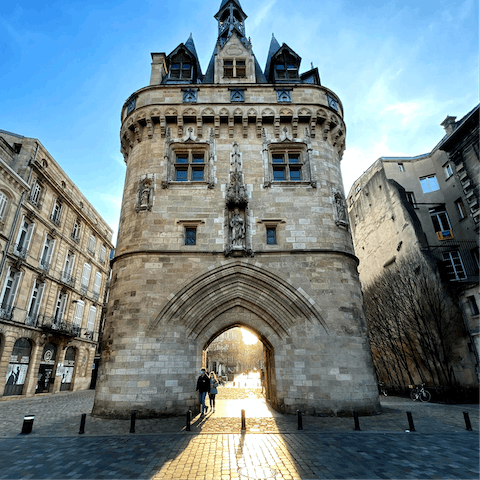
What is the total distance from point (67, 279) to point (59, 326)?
328 cm

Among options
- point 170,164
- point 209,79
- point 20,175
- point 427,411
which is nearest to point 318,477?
point 427,411

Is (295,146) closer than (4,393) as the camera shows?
Yes

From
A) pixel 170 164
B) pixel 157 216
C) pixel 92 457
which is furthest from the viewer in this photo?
pixel 170 164

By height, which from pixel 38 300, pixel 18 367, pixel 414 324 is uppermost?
pixel 38 300

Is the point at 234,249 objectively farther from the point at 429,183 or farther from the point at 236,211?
the point at 429,183

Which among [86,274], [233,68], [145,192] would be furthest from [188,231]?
[86,274]

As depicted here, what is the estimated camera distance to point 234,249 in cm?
1136

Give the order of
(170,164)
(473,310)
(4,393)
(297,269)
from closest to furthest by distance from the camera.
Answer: (297,269) < (170,164) < (473,310) < (4,393)

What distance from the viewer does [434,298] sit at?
47.7 ft

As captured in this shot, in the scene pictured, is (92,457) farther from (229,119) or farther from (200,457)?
(229,119)

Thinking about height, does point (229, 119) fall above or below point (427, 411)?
above

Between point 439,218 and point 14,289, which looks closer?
point 14,289

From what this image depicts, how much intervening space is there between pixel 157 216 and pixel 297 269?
572 cm

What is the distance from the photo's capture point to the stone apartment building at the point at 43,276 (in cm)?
1662
